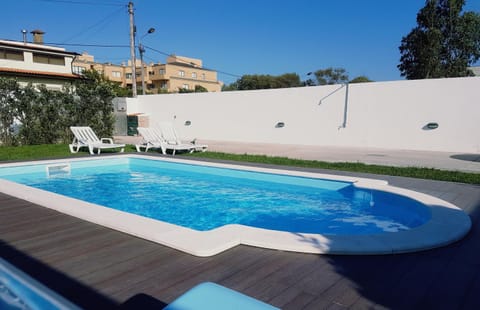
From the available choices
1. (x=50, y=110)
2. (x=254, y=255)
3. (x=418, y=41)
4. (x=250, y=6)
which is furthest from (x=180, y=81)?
(x=254, y=255)

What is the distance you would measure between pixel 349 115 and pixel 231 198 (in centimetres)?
905

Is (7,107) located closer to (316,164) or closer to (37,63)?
(316,164)

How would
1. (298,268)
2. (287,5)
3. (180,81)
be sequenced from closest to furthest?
(298,268) → (287,5) → (180,81)

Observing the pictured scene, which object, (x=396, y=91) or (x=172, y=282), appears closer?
(x=172, y=282)

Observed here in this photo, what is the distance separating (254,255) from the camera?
9.62ft

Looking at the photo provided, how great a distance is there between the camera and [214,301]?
5.03 ft

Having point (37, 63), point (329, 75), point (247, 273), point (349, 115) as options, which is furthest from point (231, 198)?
point (329, 75)

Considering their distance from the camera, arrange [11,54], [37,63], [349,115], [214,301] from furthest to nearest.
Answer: [37,63] → [11,54] → [349,115] → [214,301]

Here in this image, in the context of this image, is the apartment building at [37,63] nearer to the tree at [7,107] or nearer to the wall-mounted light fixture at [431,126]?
the tree at [7,107]

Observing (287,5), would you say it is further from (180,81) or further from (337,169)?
(180,81)

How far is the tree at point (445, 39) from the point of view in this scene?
24.5 metres

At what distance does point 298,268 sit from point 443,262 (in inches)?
51.3

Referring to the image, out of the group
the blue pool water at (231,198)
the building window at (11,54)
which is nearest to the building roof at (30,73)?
the building window at (11,54)

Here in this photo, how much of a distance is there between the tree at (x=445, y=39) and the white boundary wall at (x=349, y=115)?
16.0m
